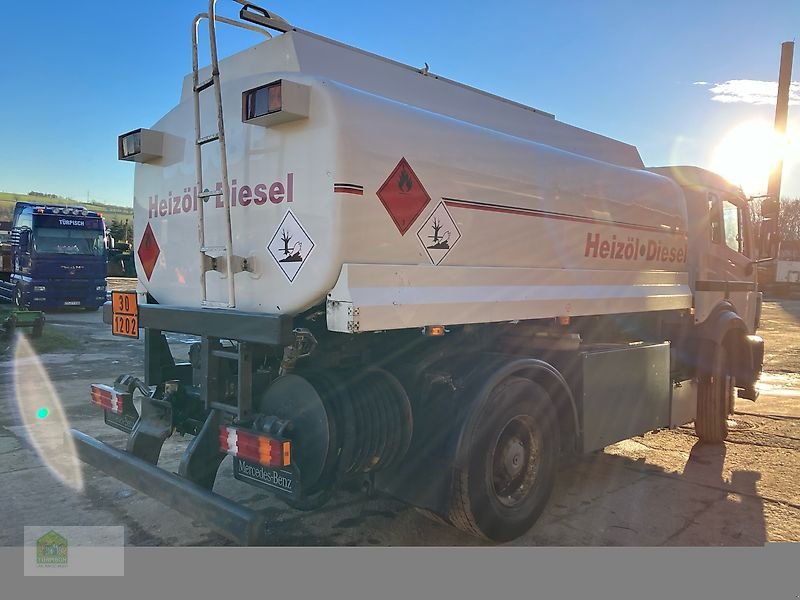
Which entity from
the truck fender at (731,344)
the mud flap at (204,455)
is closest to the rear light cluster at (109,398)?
the mud flap at (204,455)

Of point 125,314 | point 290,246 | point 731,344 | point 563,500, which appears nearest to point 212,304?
point 290,246

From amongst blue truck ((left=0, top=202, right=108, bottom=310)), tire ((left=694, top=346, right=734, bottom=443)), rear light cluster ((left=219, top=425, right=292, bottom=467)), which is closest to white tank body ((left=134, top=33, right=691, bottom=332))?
rear light cluster ((left=219, top=425, right=292, bottom=467))

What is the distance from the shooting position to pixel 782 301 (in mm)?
28859

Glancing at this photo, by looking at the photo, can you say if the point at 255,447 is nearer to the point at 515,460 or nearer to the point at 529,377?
the point at 515,460

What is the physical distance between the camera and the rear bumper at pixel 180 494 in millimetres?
3074

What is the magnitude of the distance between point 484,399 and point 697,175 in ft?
14.3

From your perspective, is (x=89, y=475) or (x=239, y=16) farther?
(x=89, y=475)

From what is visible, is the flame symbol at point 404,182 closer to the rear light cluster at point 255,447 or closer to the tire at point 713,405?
the rear light cluster at point 255,447

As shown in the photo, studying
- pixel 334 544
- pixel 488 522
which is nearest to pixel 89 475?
pixel 334 544

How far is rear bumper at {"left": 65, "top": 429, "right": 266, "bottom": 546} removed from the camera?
10.1 ft

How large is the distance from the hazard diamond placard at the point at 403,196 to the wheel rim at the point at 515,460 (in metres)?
1.50

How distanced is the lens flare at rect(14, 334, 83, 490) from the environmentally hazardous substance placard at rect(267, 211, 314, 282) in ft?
7.07

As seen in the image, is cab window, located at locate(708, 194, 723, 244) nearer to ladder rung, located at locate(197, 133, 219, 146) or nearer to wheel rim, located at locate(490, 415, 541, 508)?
wheel rim, located at locate(490, 415, 541, 508)

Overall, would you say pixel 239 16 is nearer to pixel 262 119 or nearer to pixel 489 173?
pixel 262 119
